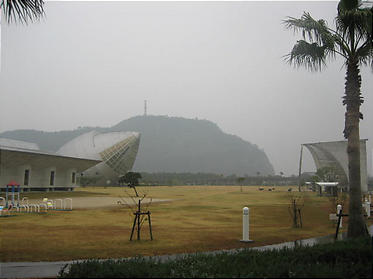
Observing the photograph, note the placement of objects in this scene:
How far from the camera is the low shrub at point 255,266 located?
4.85 m

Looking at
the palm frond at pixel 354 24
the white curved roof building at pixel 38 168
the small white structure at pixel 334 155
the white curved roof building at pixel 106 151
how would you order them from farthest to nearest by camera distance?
1. the white curved roof building at pixel 106 151
2. the small white structure at pixel 334 155
3. the white curved roof building at pixel 38 168
4. the palm frond at pixel 354 24

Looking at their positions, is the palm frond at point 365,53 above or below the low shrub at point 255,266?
above

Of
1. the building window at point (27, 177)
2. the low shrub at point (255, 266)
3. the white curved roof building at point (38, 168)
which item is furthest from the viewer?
the building window at point (27, 177)

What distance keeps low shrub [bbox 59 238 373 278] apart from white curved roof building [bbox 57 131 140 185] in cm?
7672

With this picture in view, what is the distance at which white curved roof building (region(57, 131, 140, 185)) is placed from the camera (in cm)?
8081

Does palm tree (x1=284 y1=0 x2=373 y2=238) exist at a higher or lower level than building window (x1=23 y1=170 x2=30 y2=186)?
higher

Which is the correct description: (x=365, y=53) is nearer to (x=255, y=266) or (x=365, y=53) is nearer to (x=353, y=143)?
(x=353, y=143)

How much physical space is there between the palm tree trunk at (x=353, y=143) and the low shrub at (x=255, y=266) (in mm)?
4265

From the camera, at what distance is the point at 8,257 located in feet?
27.9

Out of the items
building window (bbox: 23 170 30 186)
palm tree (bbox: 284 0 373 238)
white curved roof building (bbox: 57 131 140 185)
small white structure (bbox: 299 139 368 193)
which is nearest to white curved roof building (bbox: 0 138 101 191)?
building window (bbox: 23 170 30 186)

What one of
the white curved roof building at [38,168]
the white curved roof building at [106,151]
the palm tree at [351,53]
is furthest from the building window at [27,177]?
the palm tree at [351,53]

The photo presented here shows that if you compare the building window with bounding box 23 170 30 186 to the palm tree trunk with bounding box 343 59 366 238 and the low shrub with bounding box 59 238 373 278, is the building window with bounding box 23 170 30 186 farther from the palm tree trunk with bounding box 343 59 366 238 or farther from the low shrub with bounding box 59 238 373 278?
the low shrub with bounding box 59 238 373 278

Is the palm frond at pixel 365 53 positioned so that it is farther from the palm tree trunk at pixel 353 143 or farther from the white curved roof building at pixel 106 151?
the white curved roof building at pixel 106 151

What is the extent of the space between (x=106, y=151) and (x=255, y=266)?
264 ft
